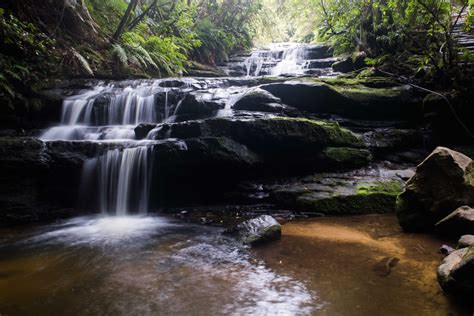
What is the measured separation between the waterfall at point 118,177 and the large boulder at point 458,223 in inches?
196

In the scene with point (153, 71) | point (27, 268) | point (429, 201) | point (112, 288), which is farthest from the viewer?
point (153, 71)

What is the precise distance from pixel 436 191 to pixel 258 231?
8.16ft

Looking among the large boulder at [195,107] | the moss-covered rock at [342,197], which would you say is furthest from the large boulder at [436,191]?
the large boulder at [195,107]

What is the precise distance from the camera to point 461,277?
2572 mm

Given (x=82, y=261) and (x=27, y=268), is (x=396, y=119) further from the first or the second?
(x=27, y=268)

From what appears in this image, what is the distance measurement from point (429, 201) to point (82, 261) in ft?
15.1

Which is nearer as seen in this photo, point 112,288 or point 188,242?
point 112,288

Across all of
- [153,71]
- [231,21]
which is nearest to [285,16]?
[231,21]

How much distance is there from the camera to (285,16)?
2077cm

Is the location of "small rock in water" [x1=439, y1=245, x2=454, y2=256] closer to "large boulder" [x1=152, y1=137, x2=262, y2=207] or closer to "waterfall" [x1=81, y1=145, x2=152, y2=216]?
"large boulder" [x1=152, y1=137, x2=262, y2=207]

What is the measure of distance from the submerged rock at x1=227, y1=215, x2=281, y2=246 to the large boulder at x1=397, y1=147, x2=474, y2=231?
187cm

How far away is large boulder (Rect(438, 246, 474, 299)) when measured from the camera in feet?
8.23

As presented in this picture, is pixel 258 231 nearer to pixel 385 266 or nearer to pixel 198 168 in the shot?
pixel 385 266

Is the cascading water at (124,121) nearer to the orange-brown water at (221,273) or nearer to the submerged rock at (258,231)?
the orange-brown water at (221,273)
